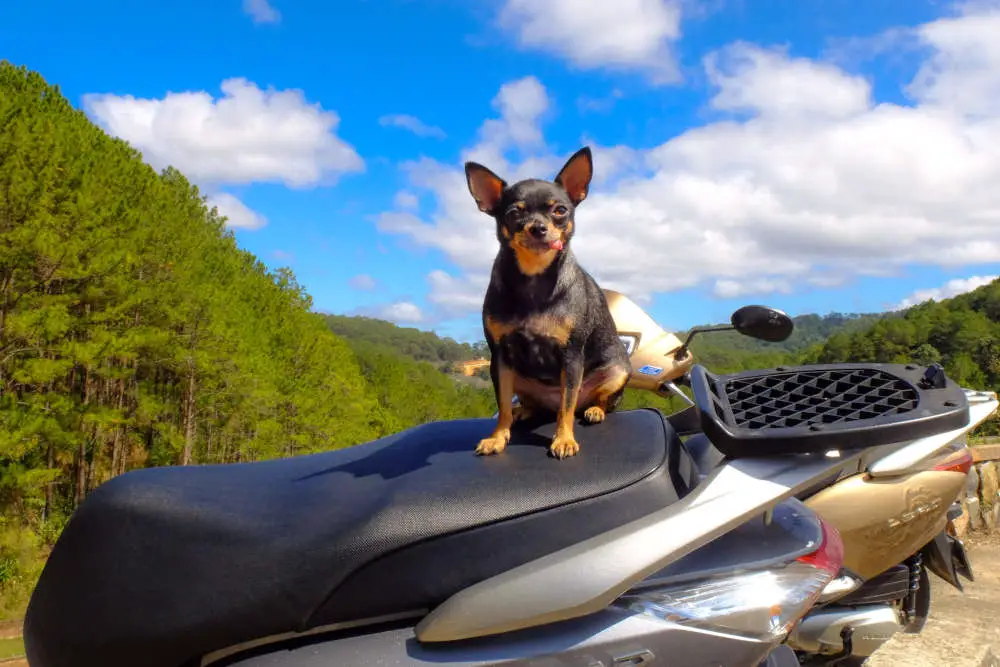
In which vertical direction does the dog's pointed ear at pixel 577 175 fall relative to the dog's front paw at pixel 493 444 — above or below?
above

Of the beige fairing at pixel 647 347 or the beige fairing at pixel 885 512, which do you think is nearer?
the beige fairing at pixel 885 512

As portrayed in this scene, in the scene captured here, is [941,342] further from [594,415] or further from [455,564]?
[455,564]

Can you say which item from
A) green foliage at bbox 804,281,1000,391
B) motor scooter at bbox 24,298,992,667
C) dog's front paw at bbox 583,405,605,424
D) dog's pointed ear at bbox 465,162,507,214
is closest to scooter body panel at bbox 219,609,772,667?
motor scooter at bbox 24,298,992,667

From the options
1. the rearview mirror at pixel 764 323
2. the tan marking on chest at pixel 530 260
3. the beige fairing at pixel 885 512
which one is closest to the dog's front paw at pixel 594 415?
the tan marking on chest at pixel 530 260

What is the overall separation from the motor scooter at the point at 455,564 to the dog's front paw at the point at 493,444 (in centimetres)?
13

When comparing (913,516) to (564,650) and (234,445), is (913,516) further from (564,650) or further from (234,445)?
(234,445)

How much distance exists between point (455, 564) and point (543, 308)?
35.2 inches

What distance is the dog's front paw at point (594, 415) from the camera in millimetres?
2393

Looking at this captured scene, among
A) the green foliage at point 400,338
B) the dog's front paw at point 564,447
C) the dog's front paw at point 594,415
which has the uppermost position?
the green foliage at point 400,338

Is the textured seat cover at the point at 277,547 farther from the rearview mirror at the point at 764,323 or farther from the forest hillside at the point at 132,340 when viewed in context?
the forest hillside at the point at 132,340

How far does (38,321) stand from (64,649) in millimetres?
24076

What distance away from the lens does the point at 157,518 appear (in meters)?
1.70

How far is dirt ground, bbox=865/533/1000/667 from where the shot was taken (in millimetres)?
5027

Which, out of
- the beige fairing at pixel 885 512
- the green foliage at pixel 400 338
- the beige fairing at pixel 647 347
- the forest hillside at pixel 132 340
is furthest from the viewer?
the green foliage at pixel 400 338
